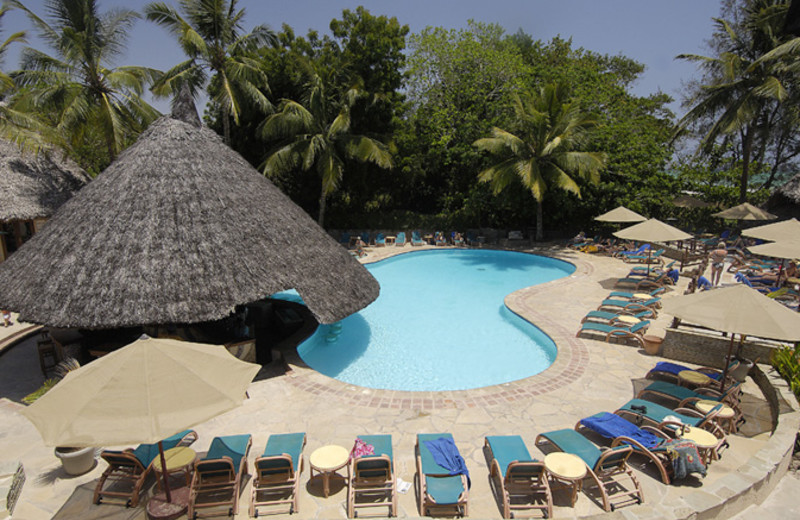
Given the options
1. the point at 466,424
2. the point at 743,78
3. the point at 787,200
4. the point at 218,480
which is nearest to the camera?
the point at 218,480

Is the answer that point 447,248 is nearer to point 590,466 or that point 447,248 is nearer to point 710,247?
point 710,247

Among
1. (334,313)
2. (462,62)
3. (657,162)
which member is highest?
(462,62)

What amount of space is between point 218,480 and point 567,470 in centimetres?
442

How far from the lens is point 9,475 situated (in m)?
5.36

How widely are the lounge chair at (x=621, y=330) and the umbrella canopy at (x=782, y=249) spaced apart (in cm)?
347

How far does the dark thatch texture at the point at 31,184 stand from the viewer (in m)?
13.2

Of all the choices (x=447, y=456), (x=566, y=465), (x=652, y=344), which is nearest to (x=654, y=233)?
(x=652, y=344)

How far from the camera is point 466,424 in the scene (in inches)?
273

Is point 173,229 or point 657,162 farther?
point 657,162

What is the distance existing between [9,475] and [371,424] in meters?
4.77

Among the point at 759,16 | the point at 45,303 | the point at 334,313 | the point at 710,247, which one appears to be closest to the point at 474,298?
the point at 334,313

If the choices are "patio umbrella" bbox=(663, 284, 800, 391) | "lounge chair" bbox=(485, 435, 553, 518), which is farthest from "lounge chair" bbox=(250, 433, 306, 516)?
"patio umbrella" bbox=(663, 284, 800, 391)

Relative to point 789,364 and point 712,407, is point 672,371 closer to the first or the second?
point 712,407

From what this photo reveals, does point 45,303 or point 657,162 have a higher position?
point 657,162
